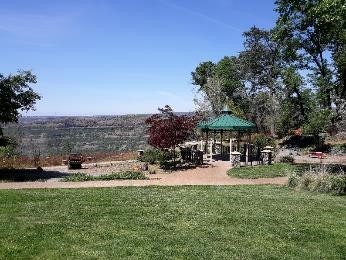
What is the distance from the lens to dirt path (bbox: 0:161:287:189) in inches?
787

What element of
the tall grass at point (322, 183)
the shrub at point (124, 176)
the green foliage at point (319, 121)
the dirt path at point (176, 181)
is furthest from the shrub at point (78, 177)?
the green foliage at point (319, 121)

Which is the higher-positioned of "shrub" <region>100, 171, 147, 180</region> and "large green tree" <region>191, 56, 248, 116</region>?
"large green tree" <region>191, 56, 248, 116</region>

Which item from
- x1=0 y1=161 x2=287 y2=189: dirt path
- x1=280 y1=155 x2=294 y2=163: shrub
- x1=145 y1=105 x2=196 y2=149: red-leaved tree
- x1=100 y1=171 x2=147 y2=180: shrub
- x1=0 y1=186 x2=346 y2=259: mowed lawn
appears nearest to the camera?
x1=0 y1=186 x2=346 y2=259: mowed lawn

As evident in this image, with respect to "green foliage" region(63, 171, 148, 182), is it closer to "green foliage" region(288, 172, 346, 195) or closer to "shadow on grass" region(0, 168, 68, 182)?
"shadow on grass" region(0, 168, 68, 182)

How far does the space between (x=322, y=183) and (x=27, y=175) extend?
47.1ft

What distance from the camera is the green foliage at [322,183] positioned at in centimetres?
1766

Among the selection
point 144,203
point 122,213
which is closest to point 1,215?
point 122,213

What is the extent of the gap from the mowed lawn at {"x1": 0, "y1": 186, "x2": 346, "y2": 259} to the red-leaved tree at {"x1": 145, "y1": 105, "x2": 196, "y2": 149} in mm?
10277

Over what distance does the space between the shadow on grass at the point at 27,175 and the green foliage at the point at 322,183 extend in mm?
11906

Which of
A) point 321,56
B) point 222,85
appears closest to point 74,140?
point 222,85

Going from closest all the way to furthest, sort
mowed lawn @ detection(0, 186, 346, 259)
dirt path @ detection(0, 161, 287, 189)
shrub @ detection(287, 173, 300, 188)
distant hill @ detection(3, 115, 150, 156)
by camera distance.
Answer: mowed lawn @ detection(0, 186, 346, 259), shrub @ detection(287, 173, 300, 188), dirt path @ detection(0, 161, 287, 189), distant hill @ detection(3, 115, 150, 156)

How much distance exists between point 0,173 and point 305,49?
→ 26401mm

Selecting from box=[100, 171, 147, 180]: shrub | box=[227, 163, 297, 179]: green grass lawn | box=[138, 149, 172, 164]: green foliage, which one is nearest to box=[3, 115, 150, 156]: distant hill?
box=[138, 149, 172, 164]: green foliage

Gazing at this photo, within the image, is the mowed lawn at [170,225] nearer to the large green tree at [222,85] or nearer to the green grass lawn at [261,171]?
the green grass lawn at [261,171]
